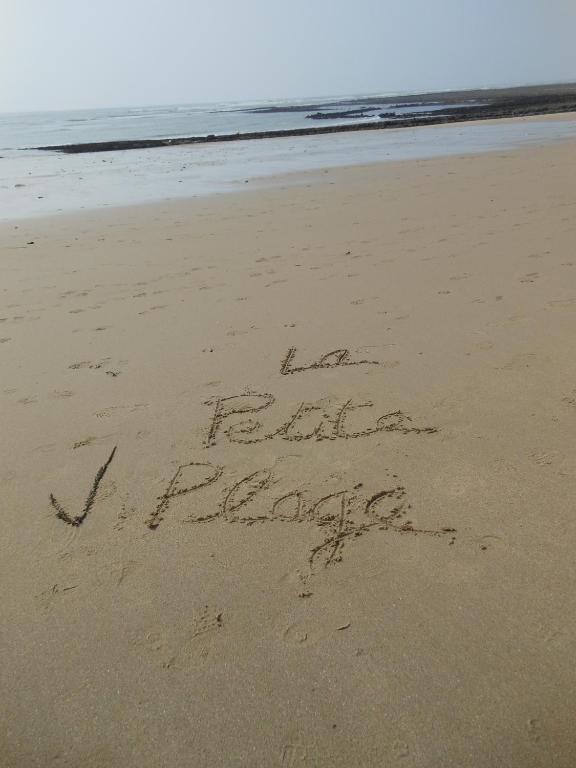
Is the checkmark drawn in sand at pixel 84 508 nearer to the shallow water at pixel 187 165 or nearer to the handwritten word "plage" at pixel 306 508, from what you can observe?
the handwritten word "plage" at pixel 306 508

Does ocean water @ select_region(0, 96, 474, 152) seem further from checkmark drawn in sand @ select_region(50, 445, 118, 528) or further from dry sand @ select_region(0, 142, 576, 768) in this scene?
checkmark drawn in sand @ select_region(50, 445, 118, 528)

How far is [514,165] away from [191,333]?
29.6 ft

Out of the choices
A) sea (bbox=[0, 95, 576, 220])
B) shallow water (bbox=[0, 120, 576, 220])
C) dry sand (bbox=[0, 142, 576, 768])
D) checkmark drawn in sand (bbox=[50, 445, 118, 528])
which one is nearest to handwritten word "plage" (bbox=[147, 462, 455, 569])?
dry sand (bbox=[0, 142, 576, 768])

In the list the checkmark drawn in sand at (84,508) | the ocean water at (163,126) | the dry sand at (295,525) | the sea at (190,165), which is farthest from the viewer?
the ocean water at (163,126)

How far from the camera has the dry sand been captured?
1.50 metres

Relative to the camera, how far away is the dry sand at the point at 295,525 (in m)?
1.50

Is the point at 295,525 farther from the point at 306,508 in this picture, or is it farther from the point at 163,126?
the point at 163,126

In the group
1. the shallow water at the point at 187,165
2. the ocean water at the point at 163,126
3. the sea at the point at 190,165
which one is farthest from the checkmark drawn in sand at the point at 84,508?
the ocean water at the point at 163,126

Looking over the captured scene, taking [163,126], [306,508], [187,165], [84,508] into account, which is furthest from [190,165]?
[163,126]

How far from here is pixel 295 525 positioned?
84.0 inches

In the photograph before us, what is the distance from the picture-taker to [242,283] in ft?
16.0

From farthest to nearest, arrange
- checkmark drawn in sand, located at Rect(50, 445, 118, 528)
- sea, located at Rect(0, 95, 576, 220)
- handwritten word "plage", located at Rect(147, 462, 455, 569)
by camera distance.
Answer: sea, located at Rect(0, 95, 576, 220), checkmark drawn in sand, located at Rect(50, 445, 118, 528), handwritten word "plage", located at Rect(147, 462, 455, 569)

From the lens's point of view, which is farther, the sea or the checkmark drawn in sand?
the sea

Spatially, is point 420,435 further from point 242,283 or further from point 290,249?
point 290,249
